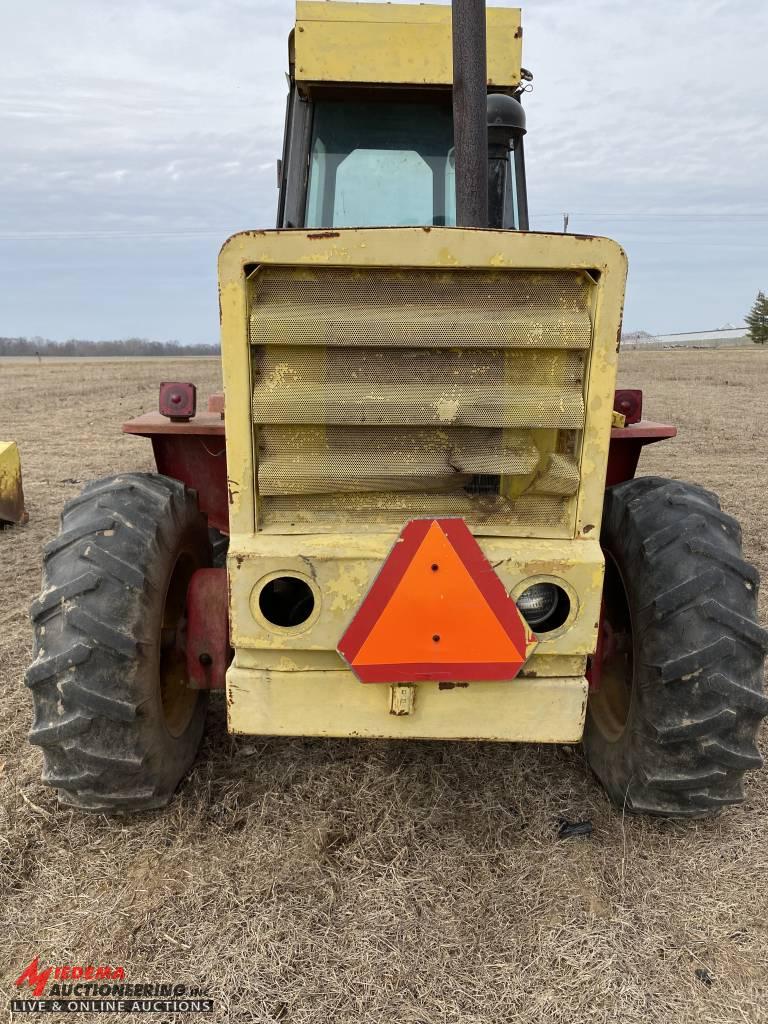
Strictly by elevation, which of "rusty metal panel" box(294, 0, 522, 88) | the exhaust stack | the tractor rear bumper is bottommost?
the tractor rear bumper

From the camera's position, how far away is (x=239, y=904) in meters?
2.48

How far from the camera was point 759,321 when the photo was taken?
56.1 m

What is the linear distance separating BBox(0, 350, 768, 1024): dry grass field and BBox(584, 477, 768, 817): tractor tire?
263 mm

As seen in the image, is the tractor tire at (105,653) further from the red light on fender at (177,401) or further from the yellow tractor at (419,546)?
the red light on fender at (177,401)

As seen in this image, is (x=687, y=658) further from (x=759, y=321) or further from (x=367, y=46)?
(x=759, y=321)

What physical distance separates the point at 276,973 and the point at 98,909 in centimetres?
62

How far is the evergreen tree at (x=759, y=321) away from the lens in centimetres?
5447

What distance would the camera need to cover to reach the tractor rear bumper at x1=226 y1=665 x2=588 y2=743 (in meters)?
2.46

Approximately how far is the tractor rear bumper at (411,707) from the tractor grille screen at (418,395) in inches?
19.0

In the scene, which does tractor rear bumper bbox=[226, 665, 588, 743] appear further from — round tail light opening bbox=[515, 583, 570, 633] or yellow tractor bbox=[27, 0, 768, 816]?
round tail light opening bbox=[515, 583, 570, 633]

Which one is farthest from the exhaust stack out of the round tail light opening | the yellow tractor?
the round tail light opening

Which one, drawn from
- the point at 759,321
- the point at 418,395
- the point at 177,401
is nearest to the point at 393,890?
the point at 418,395

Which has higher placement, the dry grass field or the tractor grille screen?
the tractor grille screen

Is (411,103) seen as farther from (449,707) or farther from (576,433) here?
(449,707)
